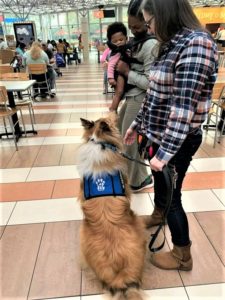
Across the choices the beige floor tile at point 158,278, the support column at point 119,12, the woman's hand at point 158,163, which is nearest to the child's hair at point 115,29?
the woman's hand at point 158,163

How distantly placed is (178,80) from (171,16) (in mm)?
293

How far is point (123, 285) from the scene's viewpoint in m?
1.43

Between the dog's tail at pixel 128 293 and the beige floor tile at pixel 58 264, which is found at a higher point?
the dog's tail at pixel 128 293

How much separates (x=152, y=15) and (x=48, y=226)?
70.1 inches

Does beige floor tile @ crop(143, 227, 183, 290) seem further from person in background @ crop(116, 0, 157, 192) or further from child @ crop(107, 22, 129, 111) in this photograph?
child @ crop(107, 22, 129, 111)

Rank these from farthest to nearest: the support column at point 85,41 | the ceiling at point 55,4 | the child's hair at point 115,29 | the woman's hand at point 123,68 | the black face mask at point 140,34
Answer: the ceiling at point 55,4
the support column at point 85,41
the child's hair at point 115,29
the woman's hand at point 123,68
the black face mask at point 140,34

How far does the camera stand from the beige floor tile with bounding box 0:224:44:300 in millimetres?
1701

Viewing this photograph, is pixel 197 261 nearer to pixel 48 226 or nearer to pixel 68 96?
pixel 48 226

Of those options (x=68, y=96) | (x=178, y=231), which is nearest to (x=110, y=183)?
(x=178, y=231)

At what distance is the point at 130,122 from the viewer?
7.48 feet

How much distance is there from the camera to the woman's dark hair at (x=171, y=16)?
3.85ft

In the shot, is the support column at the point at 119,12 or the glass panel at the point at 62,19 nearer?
the support column at the point at 119,12

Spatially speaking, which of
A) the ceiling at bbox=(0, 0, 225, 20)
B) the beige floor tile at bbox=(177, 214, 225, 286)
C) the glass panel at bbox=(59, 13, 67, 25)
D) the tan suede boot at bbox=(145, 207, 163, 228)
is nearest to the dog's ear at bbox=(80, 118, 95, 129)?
the tan suede boot at bbox=(145, 207, 163, 228)

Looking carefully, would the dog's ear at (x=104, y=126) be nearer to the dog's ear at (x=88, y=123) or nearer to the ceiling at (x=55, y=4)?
the dog's ear at (x=88, y=123)
